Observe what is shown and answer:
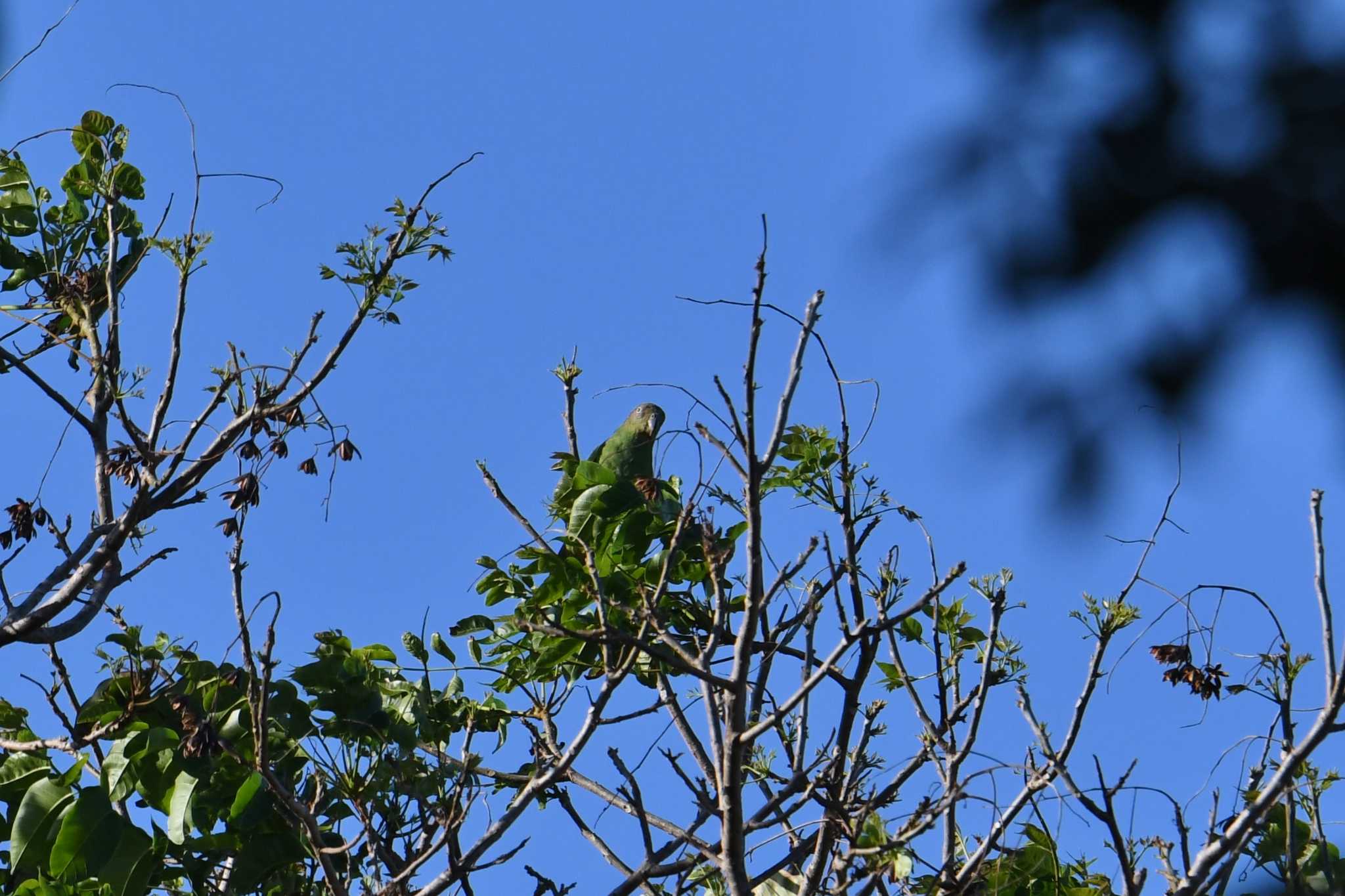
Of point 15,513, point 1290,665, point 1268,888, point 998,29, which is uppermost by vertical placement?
point 15,513

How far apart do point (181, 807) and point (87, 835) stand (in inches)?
9.9

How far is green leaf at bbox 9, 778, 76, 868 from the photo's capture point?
3773mm

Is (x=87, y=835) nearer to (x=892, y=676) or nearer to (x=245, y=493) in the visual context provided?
(x=245, y=493)

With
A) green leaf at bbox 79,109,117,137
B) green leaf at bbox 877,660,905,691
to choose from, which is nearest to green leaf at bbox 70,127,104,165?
green leaf at bbox 79,109,117,137

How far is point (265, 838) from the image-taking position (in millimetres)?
4066

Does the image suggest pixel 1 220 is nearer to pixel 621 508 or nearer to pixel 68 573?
pixel 68 573

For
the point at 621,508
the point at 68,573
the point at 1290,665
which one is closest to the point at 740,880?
the point at 621,508

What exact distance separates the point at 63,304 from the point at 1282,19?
14.6ft

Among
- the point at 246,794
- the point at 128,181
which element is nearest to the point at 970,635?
the point at 246,794

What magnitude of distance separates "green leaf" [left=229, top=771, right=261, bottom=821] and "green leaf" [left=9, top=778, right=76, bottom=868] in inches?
17.3

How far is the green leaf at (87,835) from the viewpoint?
369 cm

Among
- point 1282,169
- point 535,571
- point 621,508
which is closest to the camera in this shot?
point 1282,169

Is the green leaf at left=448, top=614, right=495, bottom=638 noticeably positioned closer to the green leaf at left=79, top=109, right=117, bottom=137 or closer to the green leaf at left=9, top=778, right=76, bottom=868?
the green leaf at left=9, top=778, right=76, bottom=868

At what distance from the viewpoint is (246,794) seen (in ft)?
12.4
